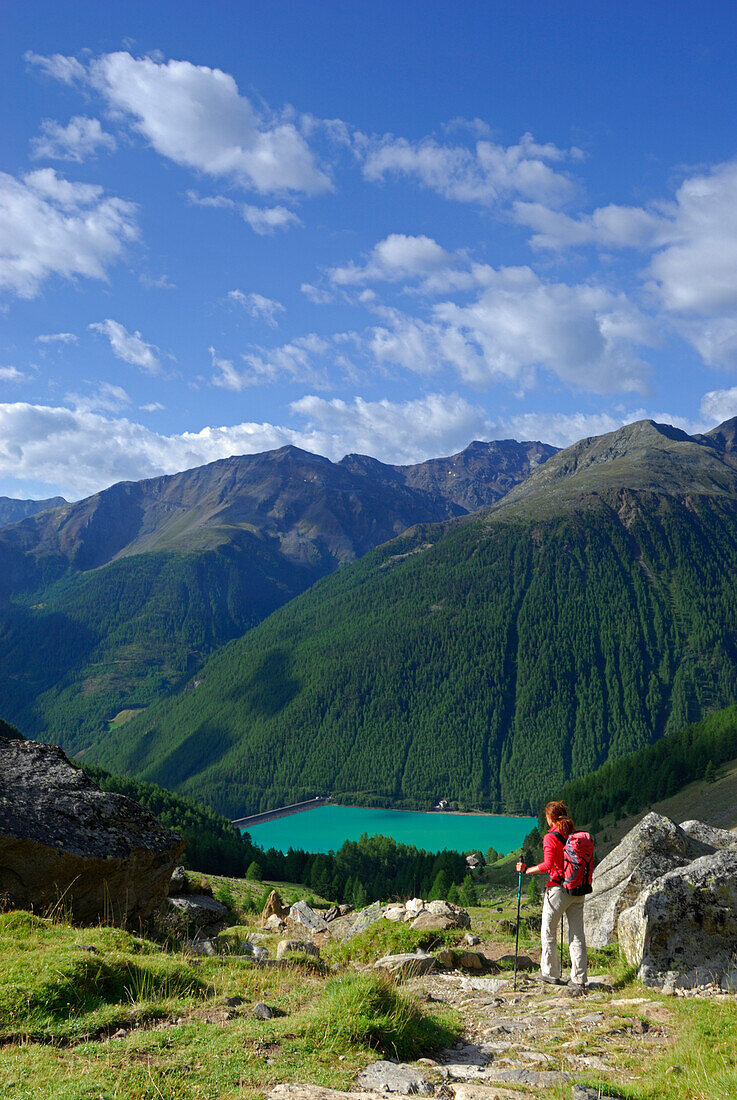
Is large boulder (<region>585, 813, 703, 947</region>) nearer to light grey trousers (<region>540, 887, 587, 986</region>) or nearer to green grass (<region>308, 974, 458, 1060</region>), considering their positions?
light grey trousers (<region>540, 887, 587, 986</region>)

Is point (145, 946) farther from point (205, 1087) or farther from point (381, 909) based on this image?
point (381, 909)

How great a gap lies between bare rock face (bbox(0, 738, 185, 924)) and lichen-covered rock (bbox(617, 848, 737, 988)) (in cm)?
1201

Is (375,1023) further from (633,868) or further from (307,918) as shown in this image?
(307,918)

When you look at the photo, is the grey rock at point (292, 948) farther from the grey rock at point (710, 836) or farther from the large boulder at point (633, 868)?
the grey rock at point (710, 836)

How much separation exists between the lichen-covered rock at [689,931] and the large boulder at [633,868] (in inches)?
220

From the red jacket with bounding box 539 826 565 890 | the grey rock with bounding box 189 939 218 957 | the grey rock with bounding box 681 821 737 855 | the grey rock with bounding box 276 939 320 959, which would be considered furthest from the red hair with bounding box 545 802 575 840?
the grey rock with bounding box 681 821 737 855

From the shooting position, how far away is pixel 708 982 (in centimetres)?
1261

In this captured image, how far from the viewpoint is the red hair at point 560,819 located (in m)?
14.9

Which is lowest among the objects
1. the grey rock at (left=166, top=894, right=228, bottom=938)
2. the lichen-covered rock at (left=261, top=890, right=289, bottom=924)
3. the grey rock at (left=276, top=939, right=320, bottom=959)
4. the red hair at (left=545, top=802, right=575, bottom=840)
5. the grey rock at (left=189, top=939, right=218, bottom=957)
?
the lichen-covered rock at (left=261, top=890, right=289, bottom=924)

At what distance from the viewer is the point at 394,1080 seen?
803cm

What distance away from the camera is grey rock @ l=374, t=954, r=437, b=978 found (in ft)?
46.3

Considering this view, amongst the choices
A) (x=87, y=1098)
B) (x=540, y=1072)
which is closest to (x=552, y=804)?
(x=540, y=1072)

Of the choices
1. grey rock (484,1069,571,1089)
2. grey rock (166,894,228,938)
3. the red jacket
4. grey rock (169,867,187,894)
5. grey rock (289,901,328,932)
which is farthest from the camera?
grey rock (289,901,328,932)

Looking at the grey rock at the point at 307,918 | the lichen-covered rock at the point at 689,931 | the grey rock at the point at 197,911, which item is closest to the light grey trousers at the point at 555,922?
the lichen-covered rock at the point at 689,931
